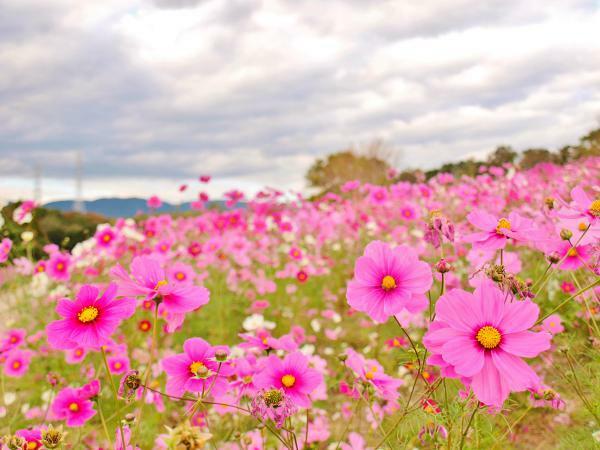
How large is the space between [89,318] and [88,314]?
0.01 meters

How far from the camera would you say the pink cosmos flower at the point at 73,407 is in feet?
5.79

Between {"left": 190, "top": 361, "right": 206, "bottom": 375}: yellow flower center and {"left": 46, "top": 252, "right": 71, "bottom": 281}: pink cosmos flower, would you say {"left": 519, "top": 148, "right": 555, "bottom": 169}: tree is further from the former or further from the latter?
{"left": 190, "top": 361, "right": 206, "bottom": 375}: yellow flower center

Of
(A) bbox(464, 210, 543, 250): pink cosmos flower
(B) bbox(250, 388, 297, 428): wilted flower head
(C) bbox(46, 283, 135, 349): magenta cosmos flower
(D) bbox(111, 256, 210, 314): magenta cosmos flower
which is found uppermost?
(A) bbox(464, 210, 543, 250): pink cosmos flower

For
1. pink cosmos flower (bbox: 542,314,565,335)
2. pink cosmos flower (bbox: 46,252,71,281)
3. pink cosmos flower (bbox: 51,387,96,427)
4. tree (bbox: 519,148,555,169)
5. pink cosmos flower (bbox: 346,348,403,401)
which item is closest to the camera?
pink cosmos flower (bbox: 346,348,403,401)

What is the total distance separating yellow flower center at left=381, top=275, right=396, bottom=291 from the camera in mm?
1136

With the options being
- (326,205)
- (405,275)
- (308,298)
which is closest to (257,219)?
(308,298)

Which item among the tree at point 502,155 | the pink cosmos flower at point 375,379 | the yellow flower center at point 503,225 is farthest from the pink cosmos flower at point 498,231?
the tree at point 502,155

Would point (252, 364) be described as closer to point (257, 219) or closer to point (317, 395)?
point (317, 395)

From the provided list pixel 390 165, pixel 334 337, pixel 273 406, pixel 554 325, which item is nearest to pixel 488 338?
pixel 273 406

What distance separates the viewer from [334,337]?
4199mm

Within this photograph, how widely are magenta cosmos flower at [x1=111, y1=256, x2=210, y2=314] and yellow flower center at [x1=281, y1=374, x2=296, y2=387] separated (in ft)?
1.03

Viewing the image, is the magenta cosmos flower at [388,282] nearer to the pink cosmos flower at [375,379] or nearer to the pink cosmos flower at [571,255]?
the pink cosmos flower at [375,379]

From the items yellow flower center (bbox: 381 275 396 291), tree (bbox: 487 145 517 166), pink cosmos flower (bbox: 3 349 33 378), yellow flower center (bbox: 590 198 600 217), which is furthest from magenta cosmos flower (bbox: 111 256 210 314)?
tree (bbox: 487 145 517 166)

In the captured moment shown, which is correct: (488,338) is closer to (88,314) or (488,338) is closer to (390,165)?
(88,314)
